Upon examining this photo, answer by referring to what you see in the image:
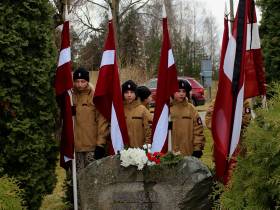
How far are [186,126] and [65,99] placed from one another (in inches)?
61.7

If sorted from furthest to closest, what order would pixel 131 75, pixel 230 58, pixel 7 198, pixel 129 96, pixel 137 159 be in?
pixel 131 75
pixel 129 96
pixel 137 159
pixel 230 58
pixel 7 198

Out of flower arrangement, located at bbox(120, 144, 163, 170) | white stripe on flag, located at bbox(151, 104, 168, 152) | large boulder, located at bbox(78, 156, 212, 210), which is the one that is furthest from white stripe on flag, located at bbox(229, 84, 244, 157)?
white stripe on flag, located at bbox(151, 104, 168, 152)

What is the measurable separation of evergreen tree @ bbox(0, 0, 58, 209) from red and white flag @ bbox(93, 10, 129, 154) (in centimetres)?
67

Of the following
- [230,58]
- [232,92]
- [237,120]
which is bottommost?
[237,120]

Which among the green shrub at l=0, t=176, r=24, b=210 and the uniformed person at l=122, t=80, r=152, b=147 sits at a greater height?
Answer: the uniformed person at l=122, t=80, r=152, b=147

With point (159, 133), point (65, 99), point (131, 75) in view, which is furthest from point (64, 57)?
point (131, 75)

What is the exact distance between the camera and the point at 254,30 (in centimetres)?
574

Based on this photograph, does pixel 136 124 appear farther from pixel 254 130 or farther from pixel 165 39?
pixel 254 130

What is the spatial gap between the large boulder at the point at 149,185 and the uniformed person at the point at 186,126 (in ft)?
2.77

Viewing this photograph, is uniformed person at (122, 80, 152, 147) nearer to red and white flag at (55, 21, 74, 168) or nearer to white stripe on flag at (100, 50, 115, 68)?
white stripe on flag at (100, 50, 115, 68)

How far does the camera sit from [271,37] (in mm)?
7777

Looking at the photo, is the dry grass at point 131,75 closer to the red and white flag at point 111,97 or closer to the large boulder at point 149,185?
the red and white flag at point 111,97

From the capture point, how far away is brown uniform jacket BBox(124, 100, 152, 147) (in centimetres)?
660

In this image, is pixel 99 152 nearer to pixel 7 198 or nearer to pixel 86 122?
pixel 86 122
